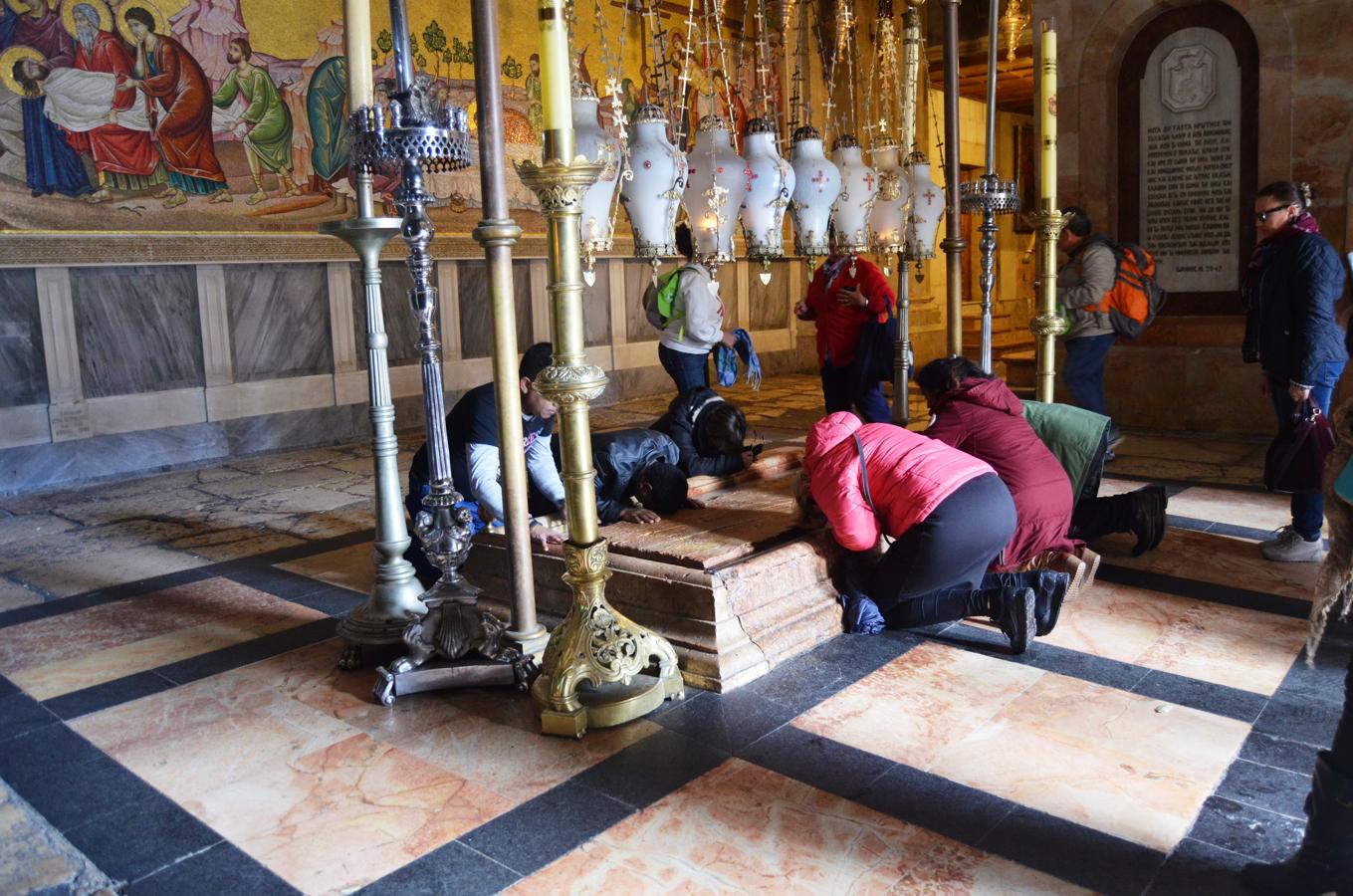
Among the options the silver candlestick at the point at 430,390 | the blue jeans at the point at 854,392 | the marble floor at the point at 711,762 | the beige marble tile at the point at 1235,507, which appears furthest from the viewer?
the blue jeans at the point at 854,392

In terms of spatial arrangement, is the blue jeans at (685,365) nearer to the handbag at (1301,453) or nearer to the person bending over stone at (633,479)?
the person bending over stone at (633,479)

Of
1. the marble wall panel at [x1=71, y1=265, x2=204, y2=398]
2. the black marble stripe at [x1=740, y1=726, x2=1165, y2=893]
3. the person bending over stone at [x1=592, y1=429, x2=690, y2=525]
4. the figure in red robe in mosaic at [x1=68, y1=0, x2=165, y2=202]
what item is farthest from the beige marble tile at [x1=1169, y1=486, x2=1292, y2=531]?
the figure in red robe in mosaic at [x1=68, y1=0, x2=165, y2=202]

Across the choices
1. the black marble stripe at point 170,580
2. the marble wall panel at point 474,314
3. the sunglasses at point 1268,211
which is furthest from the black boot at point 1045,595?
the marble wall panel at point 474,314

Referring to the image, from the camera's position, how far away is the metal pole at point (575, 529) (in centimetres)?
279

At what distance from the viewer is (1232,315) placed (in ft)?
25.2

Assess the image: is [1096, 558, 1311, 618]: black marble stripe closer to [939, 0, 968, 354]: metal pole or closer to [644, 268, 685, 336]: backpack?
[939, 0, 968, 354]: metal pole

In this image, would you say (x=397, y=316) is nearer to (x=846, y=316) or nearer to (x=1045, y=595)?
(x=846, y=316)

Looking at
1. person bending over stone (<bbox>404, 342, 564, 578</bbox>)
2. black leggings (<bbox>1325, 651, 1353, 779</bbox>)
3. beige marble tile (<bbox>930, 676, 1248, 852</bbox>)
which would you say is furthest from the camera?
person bending over stone (<bbox>404, 342, 564, 578</bbox>)

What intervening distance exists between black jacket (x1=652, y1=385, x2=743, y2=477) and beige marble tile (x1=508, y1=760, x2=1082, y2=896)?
7.67 feet

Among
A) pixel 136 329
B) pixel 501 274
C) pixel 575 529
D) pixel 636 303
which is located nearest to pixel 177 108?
pixel 136 329

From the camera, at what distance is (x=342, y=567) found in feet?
16.5

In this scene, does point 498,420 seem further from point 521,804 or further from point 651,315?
point 651,315

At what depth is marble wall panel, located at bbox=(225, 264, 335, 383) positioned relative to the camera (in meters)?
8.27

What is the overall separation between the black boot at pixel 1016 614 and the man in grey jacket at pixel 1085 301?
9.97 feet
